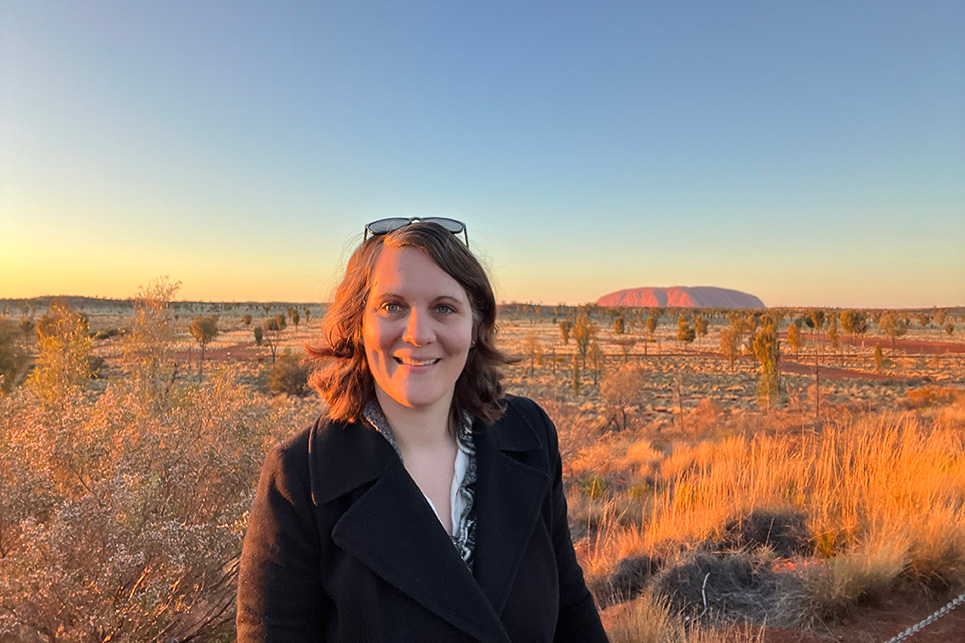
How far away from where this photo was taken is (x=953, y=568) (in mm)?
4047

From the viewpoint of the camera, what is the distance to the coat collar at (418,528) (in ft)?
4.61

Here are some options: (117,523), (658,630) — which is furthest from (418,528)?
(658,630)

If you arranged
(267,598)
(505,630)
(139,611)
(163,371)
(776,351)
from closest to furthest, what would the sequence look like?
(267,598) → (505,630) → (139,611) → (163,371) → (776,351)

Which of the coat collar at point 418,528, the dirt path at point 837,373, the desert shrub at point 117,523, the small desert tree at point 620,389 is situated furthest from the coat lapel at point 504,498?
the dirt path at point 837,373

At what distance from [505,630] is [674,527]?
4.16 metres

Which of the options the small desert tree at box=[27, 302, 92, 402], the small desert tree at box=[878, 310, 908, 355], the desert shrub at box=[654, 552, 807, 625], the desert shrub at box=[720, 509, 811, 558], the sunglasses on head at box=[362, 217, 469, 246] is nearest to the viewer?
the sunglasses on head at box=[362, 217, 469, 246]

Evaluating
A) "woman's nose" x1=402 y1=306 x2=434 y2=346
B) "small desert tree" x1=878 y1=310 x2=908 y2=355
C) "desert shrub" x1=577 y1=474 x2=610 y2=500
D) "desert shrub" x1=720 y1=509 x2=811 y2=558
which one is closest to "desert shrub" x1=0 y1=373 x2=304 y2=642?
"woman's nose" x1=402 y1=306 x2=434 y2=346

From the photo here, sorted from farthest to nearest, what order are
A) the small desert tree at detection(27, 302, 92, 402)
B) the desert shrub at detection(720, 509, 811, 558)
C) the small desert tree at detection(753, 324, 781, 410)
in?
the small desert tree at detection(753, 324, 781, 410), the small desert tree at detection(27, 302, 92, 402), the desert shrub at detection(720, 509, 811, 558)

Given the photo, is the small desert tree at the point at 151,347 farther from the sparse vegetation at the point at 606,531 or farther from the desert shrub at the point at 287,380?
the desert shrub at the point at 287,380

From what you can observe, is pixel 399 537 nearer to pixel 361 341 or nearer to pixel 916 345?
pixel 361 341

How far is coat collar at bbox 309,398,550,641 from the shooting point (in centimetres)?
141

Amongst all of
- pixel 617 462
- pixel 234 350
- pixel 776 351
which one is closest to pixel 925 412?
pixel 776 351

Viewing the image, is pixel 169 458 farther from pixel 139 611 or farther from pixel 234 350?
pixel 234 350

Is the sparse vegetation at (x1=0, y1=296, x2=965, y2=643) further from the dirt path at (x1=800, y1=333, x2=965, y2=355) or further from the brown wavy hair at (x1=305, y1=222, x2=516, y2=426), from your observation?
the dirt path at (x1=800, y1=333, x2=965, y2=355)
